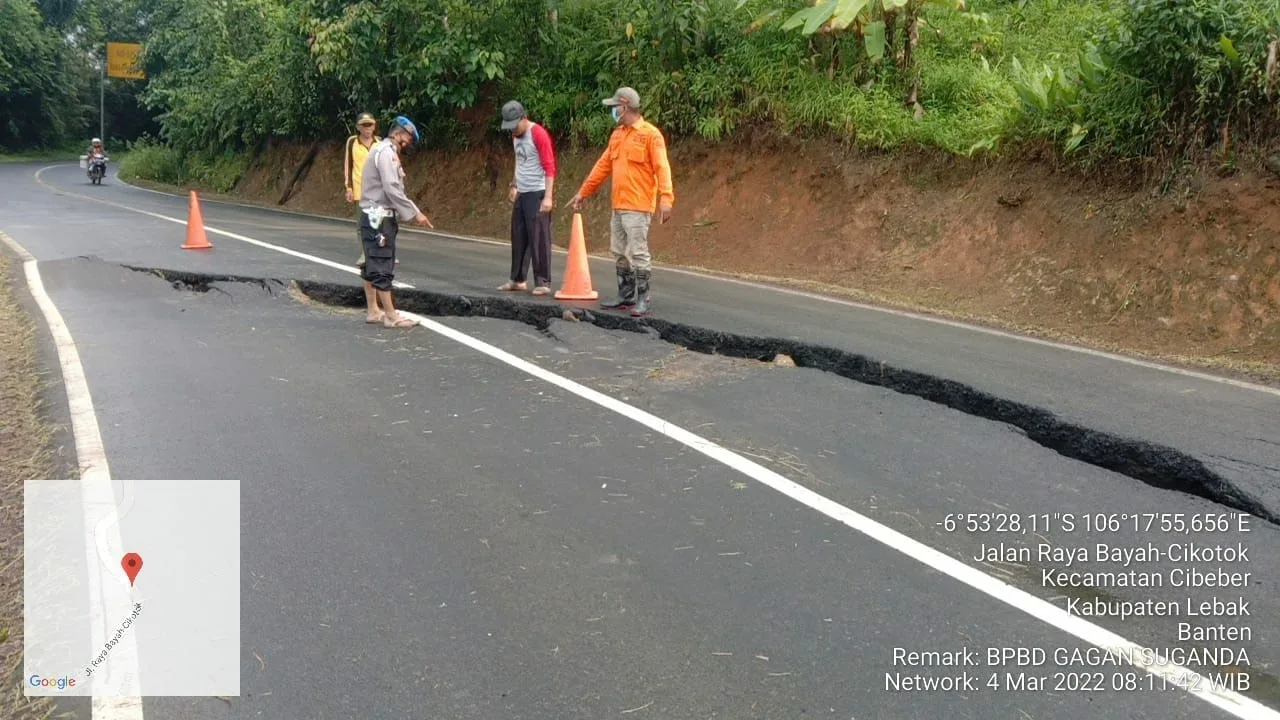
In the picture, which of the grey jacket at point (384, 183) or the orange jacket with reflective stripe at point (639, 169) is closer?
the grey jacket at point (384, 183)

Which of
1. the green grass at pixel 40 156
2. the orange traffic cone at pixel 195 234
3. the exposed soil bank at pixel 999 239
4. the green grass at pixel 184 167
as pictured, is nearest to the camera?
the exposed soil bank at pixel 999 239

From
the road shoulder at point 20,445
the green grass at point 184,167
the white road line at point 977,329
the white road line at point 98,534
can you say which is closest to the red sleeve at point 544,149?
the white road line at point 977,329

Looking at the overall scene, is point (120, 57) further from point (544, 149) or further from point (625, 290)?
point (625, 290)

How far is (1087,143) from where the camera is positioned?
454 inches

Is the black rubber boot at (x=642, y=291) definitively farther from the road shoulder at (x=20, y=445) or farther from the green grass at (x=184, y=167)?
the green grass at (x=184, y=167)

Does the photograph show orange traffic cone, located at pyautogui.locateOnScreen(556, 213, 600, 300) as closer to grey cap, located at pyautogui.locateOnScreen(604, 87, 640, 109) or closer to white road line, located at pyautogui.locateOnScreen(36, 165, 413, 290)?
grey cap, located at pyautogui.locateOnScreen(604, 87, 640, 109)

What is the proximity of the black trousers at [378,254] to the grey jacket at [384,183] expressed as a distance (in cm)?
13

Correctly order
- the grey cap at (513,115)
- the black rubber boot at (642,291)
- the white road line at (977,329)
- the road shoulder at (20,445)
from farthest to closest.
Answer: the grey cap at (513,115) → the black rubber boot at (642,291) → the white road line at (977,329) → the road shoulder at (20,445)

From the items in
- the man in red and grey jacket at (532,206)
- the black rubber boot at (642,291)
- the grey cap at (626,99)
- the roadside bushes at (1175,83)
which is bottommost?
the black rubber boot at (642,291)

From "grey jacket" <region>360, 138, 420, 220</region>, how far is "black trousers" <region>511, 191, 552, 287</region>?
67.4 inches

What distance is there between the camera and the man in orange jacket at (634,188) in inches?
347

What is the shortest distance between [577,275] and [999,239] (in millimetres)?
5272

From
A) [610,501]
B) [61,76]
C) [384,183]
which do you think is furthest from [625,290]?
[61,76]

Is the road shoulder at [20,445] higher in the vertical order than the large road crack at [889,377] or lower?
lower
